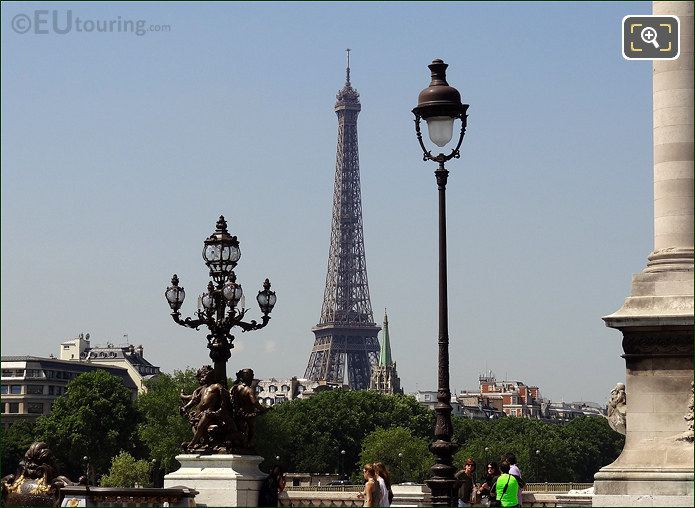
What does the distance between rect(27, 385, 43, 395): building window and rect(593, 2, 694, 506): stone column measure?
509 feet

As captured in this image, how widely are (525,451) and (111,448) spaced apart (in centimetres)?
4410

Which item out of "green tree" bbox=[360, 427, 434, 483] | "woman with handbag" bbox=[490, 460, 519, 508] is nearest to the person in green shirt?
"woman with handbag" bbox=[490, 460, 519, 508]

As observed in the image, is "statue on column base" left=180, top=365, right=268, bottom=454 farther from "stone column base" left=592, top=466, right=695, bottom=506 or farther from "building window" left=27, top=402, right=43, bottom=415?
"building window" left=27, top=402, right=43, bottom=415

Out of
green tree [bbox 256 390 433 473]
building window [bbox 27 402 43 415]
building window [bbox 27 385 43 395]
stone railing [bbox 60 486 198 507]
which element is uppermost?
building window [bbox 27 385 43 395]

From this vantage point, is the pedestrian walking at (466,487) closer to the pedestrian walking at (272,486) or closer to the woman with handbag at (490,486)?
the woman with handbag at (490,486)

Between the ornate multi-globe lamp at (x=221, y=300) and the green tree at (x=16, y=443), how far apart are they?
101619 mm

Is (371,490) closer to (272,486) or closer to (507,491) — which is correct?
(507,491)

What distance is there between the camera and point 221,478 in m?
29.7

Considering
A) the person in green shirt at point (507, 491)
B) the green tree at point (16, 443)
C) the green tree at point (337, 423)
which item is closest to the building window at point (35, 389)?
the green tree at point (337, 423)

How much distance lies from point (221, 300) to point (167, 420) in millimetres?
78626

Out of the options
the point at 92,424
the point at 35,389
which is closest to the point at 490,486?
the point at 92,424

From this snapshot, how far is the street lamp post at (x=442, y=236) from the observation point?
25234mm

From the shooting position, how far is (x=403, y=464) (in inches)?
5305

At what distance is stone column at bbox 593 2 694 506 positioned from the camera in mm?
26578
